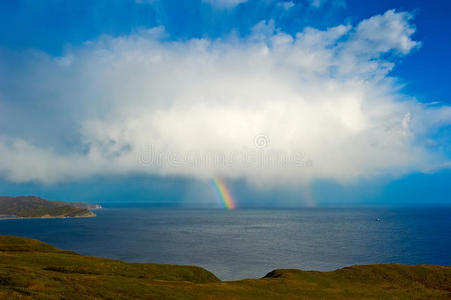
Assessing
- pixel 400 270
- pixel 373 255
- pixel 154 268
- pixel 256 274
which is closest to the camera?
pixel 154 268

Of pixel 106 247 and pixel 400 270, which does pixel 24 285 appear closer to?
pixel 400 270

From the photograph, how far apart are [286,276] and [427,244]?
148 meters

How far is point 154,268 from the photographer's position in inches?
2625

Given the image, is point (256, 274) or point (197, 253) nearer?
point (256, 274)

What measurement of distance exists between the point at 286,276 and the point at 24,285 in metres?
52.0

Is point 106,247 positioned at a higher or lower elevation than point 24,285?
lower

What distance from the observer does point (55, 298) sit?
3406 cm

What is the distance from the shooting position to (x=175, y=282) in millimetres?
51781

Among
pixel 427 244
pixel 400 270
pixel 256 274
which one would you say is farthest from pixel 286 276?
pixel 427 244

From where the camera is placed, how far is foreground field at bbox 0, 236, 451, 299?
128ft

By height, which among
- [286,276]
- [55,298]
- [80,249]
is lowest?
[80,249]

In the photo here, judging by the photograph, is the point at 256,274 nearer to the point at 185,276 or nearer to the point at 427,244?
the point at 185,276

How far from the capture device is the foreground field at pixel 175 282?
3906 centimetres

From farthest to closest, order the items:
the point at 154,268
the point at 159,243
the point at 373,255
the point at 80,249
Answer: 1. the point at 159,243
2. the point at 80,249
3. the point at 373,255
4. the point at 154,268
